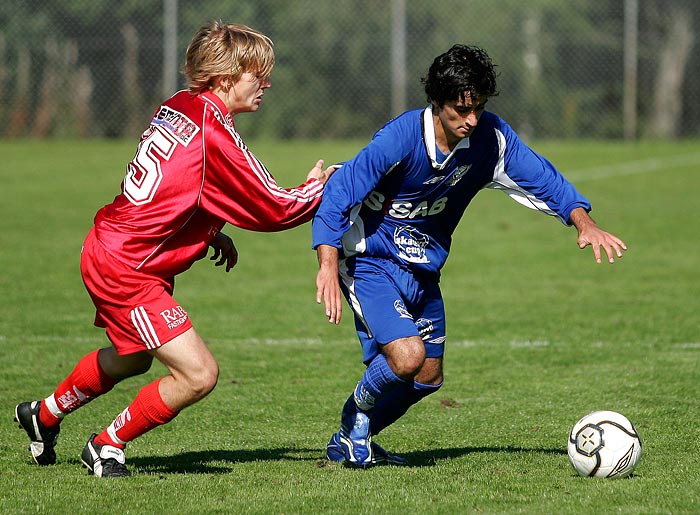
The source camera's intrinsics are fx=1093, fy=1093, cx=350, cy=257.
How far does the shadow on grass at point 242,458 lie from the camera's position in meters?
4.88

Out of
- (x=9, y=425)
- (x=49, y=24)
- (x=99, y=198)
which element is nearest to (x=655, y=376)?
(x=9, y=425)

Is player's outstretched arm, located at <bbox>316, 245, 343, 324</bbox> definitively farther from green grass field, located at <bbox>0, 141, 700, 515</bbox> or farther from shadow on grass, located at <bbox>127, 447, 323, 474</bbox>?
shadow on grass, located at <bbox>127, 447, 323, 474</bbox>

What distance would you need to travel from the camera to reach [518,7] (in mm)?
23578

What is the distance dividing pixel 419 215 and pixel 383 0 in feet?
60.8

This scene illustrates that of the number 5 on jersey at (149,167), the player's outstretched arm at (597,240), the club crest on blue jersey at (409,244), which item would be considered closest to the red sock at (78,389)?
the number 5 on jersey at (149,167)

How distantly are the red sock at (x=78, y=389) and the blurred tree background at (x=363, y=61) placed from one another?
1702cm

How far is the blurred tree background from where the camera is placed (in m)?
22.1

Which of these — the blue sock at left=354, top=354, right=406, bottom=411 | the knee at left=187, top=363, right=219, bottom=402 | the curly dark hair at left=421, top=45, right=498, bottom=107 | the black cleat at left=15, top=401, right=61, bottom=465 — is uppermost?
the curly dark hair at left=421, top=45, right=498, bottom=107

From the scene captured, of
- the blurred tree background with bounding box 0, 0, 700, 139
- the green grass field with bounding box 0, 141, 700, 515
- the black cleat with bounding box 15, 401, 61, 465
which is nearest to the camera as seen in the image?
the green grass field with bounding box 0, 141, 700, 515

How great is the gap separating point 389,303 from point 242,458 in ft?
3.43

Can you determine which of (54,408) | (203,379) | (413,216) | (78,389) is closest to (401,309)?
(413,216)

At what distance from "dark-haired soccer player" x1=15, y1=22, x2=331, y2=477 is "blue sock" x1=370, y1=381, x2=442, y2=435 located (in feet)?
3.29

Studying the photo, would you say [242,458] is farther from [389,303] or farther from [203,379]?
[389,303]

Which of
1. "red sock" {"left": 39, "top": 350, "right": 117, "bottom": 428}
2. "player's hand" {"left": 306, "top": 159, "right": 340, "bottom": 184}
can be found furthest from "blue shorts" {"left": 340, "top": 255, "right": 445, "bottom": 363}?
"red sock" {"left": 39, "top": 350, "right": 117, "bottom": 428}
